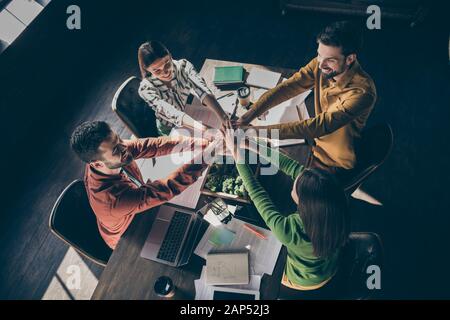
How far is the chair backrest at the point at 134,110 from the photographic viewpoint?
241 centimetres

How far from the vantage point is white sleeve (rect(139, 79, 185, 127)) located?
7.84 feet

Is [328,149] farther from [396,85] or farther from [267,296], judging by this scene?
[396,85]

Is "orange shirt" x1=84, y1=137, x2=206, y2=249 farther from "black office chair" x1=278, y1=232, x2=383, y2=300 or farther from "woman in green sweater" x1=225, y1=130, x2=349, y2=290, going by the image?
"black office chair" x1=278, y1=232, x2=383, y2=300

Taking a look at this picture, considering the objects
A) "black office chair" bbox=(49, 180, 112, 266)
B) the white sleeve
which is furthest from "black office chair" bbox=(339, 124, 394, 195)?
"black office chair" bbox=(49, 180, 112, 266)

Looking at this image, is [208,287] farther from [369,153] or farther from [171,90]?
[171,90]

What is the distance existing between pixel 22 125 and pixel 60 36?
1068 millimetres

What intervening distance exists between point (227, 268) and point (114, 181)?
85 centimetres

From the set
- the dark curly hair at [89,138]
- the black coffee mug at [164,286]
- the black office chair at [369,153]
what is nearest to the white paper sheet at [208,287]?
the black coffee mug at [164,286]

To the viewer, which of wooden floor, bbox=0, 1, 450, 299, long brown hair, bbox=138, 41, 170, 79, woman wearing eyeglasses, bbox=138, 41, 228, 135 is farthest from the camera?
wooden floor, bbox=0, 1, 450, 299

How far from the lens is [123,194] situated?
197cm

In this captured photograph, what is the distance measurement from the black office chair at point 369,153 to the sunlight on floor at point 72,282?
2.25 meters

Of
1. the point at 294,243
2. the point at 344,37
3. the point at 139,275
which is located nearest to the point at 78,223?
the point at 139,275

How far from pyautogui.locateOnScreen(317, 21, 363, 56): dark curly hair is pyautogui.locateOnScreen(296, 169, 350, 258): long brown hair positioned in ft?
2.69
